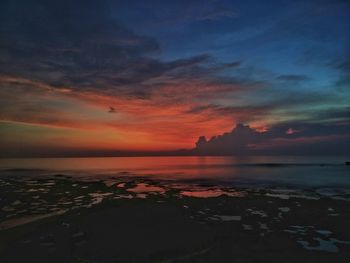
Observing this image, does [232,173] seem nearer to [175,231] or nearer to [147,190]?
[147,190]

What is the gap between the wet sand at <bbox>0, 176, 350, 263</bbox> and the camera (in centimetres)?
912

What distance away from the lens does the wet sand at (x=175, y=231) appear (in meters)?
9.12

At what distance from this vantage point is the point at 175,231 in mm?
11828

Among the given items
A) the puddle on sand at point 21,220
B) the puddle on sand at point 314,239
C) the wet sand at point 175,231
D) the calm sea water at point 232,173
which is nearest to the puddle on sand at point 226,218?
the wet sand at point 175,231

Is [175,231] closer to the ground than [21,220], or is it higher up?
closer to the ground

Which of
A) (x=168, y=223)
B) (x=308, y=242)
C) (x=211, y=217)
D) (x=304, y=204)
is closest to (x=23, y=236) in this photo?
(x=168, y=223)

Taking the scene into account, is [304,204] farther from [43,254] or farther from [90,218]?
[43,254]

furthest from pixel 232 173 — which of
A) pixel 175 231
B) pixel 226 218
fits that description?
pixel 175 231

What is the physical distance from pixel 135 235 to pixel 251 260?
4.55 meters

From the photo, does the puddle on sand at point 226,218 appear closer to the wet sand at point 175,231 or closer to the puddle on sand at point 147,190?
the wet sand at point 175,231

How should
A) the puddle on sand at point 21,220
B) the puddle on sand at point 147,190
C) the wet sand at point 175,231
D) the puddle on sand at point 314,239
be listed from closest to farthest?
the wet sand at point 175,231, the puddle on sand at point 314,239, the puddle on sand at point 21,220, the puddle on sand at point 147,190

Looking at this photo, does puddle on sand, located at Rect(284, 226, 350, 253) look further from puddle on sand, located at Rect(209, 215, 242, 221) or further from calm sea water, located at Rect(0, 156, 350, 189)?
calm sea water, located at Rect(0, 156, 350, 189)

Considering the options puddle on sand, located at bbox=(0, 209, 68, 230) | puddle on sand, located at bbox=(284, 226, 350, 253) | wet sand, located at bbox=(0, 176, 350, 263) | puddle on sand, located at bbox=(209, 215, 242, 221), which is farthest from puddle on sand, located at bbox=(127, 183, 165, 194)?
puddle on sand, located at bbox=(284, 226, 350, 253)

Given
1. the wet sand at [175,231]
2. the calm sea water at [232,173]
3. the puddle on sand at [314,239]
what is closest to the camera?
the wet sand at [175,231]
